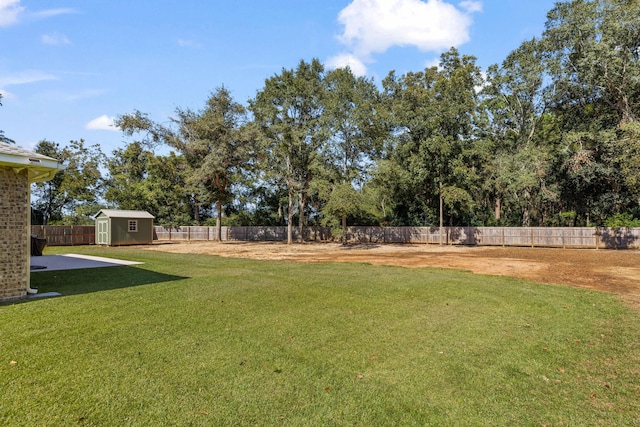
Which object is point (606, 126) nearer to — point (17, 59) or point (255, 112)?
point (255, 112)

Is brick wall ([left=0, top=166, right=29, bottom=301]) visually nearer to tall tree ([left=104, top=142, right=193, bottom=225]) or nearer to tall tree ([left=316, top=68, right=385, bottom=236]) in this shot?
tall tree ([left=316, top=68, right=385, bottom=236])

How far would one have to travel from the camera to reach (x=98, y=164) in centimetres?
3269

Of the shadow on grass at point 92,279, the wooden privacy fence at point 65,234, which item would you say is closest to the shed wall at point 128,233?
the wooden privacy fence at point 65,234

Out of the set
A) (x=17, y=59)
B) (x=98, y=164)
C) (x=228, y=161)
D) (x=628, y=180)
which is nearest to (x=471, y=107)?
(x=628, y=180)

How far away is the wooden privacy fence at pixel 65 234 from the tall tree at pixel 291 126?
13460 millimetres

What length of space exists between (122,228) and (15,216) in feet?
58.7

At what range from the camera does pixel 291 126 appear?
25.7m

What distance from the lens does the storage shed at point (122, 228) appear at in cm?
2167

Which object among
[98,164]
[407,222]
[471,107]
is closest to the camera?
[471,107]

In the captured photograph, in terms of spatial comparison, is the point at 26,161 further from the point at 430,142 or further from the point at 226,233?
the point at 226,233

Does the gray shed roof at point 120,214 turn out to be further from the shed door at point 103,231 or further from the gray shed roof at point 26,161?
the gray shed roof at point 26,161

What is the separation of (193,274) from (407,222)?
68.6 ft

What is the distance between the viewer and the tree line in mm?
20734

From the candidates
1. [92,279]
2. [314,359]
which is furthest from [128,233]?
[314,359]
